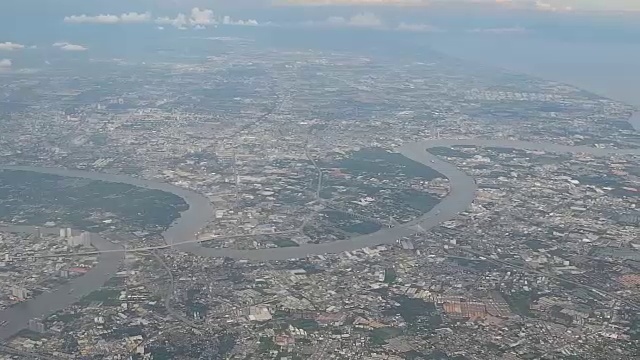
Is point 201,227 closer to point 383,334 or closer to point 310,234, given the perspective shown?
point 310,234

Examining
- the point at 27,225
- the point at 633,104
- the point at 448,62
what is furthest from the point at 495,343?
the point at 448,62

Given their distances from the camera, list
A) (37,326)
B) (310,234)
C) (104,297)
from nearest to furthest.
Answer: (37,326) → (104,297) → (310,234)

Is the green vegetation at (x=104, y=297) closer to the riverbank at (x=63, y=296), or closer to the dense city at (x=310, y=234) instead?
the dense city at (x=310, y=234)

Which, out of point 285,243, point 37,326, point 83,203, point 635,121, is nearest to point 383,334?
point 285,243

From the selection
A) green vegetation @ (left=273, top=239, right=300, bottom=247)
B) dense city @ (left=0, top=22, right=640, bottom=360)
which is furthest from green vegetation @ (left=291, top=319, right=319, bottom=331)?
green vegetation @ (left=273, top=239, right=300, bottom=247)

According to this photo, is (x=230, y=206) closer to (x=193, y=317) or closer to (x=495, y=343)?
(x=193, y=317)

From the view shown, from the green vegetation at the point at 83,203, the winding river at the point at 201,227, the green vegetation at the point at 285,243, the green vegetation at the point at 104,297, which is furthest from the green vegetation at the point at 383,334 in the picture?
the green vegetation at the point at 83,203

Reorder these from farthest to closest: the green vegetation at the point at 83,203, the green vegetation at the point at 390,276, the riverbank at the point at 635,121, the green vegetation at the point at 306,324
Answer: the riverbank at the point at 635,121 < the green vegetation at the point at 83,203 < the green vegetation at the point at 390,276 < the green vegetation at the point at 306,324

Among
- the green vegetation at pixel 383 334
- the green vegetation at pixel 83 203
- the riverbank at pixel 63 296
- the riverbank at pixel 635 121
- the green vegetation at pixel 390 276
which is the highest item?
the green vegetation at pixel 383 334

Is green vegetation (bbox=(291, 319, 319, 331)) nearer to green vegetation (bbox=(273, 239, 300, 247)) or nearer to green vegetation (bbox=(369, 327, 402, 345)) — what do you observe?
green vegetation (bbox=(369, 327, 402, 345))
